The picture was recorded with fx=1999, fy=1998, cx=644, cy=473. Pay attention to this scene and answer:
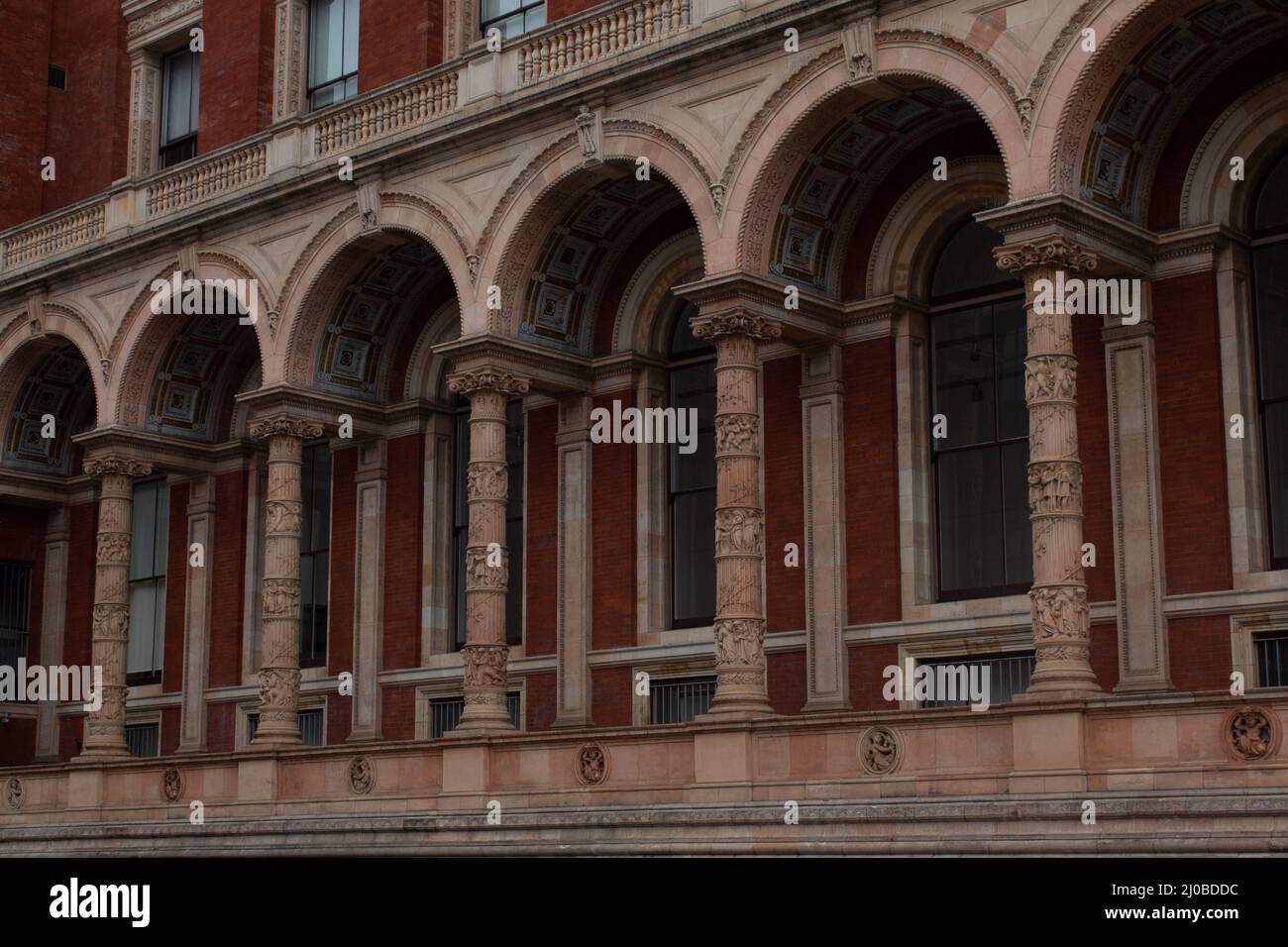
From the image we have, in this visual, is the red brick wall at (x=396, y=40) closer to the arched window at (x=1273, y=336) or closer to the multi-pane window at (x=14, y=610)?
the multi-pane window at (x=14, y=610)

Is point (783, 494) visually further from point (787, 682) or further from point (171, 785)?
point (171, 785)

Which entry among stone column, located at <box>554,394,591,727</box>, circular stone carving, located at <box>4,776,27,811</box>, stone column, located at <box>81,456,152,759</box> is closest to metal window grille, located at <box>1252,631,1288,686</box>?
stone column, located at <box>554,394,591,727</box>

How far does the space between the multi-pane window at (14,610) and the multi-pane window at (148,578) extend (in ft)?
8.09

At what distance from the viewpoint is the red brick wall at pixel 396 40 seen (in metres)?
28.8

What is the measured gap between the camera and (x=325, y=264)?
89.2 feet

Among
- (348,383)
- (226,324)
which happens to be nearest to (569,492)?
(348,383)

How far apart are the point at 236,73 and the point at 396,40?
3907mm

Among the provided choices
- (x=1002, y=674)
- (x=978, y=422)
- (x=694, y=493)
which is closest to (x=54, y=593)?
(x=694, y=493)

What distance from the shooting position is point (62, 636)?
114 feet

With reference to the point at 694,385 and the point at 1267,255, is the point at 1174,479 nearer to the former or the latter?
the point at 1267,255

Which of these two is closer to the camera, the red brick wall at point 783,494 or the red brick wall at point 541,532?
the red brick wall at point 783,494

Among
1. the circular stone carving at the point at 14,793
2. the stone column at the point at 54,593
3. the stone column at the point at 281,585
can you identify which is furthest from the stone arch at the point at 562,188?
the stone column at the point at 54,593

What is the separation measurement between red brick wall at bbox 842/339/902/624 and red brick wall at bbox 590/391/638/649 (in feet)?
11.3
